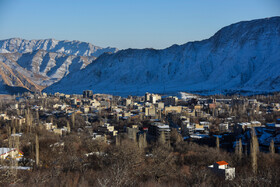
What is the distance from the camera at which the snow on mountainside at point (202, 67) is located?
61.2 meters

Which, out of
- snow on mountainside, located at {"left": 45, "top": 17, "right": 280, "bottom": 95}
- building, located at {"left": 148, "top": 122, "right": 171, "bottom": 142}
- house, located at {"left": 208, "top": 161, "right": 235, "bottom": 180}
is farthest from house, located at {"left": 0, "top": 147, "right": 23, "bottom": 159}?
snow on mountainside, located at {"left": 45, "top": 17, "right": 280, "bottom": 95}

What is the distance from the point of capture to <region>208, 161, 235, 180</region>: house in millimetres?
11459

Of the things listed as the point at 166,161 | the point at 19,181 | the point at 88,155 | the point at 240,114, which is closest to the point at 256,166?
the point at 166,161

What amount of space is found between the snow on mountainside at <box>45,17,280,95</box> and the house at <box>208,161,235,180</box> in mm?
42033

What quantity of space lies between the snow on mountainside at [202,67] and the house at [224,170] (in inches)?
1655

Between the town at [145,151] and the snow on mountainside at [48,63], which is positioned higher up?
the snow on mountainside at [48,63]

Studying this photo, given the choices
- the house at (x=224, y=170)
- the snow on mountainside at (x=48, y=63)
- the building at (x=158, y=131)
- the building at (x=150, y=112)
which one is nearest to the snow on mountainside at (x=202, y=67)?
the building at (x=150, y=112)

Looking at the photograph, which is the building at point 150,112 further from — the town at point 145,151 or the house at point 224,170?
the house at point 224,170

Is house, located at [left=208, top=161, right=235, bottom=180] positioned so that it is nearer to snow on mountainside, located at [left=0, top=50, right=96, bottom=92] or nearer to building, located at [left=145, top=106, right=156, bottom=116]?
building, located at [left=145, top=106, right=156, bottom=116]

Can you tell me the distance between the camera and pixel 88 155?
14570mm

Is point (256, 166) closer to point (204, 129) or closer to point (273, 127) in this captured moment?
point (273, 127)

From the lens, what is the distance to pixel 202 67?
236 ft

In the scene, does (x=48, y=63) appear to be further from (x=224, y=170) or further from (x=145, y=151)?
(x=224, y=170)

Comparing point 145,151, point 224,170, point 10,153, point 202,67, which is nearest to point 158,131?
point 145,151
